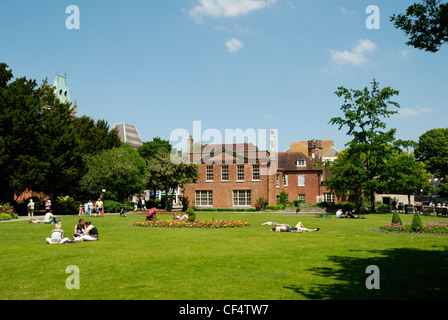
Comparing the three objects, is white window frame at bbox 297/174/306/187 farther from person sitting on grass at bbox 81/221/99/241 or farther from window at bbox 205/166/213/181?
person sitting on grass at bbox 81/221/99/241

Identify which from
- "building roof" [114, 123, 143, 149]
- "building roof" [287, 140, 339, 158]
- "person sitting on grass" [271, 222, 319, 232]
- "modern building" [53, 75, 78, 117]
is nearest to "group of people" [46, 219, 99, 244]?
"person sitting on grass" [271, 222, 319, 232]

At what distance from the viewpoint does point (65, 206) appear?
144 feet

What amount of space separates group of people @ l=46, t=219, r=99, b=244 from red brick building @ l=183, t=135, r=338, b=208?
37973mm

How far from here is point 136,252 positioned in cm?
1376

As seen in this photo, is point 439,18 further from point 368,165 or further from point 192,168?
point 192,168

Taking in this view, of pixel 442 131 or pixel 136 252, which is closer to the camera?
pixel 136 252

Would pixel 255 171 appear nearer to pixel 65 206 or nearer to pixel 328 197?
pixel 328 197

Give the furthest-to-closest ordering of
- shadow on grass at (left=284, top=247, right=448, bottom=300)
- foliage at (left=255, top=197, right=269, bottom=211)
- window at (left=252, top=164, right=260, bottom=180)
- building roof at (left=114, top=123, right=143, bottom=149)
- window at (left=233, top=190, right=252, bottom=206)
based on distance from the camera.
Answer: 1. building roof at (left=114, top=123, right=143, bottom=149)
2. window at (left=252, top=164, right=260, bottom=180)
3. window at (left=233, top=190, right=252, bottom=206)
4. foliage at (left=255, top=197, right=269, bottom=211)
5. shadow on grass at (left=284, top=247, right=448, bottom=300)

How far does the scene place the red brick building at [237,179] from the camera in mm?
55156

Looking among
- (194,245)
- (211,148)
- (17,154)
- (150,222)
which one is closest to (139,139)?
(211,148)

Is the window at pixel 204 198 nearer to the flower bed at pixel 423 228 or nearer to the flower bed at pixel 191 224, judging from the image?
the flower bed at pixel 191 224

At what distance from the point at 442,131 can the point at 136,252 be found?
73659 mm

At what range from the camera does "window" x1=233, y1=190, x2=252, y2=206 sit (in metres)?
55.1

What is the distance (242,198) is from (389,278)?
46.2 metres
